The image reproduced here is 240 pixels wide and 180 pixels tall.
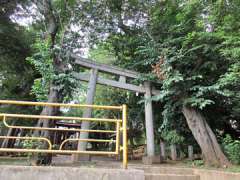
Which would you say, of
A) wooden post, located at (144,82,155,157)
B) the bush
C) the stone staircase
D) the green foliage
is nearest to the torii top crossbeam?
wooden post, located at (144,82,155,157)

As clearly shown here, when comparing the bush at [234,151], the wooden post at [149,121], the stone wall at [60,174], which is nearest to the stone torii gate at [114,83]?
the wooden post at [149,121]

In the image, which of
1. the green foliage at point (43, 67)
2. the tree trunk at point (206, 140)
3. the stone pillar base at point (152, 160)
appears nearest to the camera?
the green foliage at point (43, 67)

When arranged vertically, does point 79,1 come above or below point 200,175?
above

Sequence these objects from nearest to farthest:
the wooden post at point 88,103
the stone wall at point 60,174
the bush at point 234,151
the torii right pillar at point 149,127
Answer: the stone wall at point 60,174 < the bush at point 234,151 < the wooden post at point 88,103 < the torii right pillar at point 149,127

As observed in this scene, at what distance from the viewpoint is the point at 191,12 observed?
327 inches

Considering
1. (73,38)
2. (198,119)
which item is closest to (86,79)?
(73,38)

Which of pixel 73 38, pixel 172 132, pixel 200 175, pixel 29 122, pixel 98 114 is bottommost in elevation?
pixel 200 175

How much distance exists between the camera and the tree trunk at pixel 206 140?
275 inches

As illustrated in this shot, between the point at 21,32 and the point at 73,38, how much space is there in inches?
86.5

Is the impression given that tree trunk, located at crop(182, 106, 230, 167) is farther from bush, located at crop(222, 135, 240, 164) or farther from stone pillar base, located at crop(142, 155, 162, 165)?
stone pillar base, located at crop(142, 155, 162, 165)

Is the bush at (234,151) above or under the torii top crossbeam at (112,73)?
under

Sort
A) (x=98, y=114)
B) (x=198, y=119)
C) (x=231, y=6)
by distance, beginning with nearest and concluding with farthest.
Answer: (x=231, y=6) < (x=198, y=119) < (x=98, y=114)

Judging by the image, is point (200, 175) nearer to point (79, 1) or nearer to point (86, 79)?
point (86, 79)

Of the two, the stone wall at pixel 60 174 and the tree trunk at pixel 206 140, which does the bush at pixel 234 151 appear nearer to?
the tree trunk at pixel 206 140
